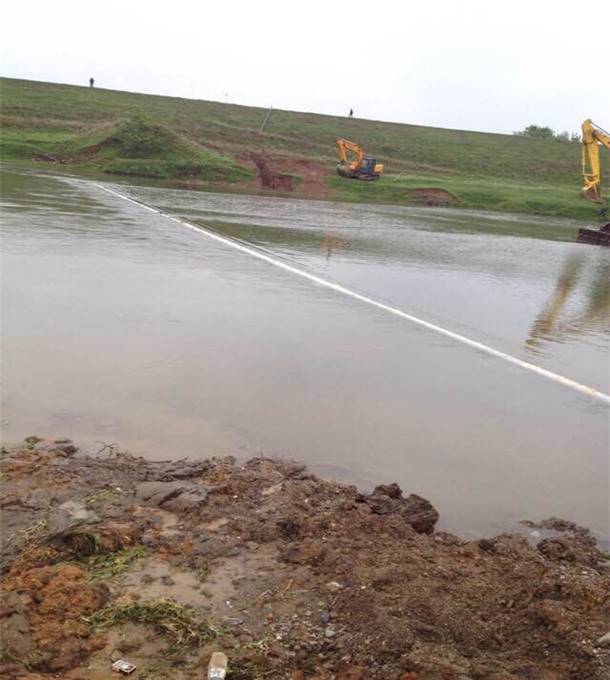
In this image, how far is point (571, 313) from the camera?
12.1 metres

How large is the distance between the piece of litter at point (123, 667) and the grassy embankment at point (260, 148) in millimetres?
36542

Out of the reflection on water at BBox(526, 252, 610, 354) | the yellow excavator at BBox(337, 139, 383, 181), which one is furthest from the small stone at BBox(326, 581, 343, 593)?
the yellow excavator at BBox(337, 139, 383, 181)

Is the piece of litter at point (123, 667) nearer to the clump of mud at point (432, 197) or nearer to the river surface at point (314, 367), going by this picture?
the river surface at point (314, 367)

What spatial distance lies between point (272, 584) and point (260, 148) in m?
51.2

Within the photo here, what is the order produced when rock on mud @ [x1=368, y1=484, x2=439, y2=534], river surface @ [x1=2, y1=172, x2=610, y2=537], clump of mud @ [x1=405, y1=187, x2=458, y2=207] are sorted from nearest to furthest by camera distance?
rock on mud @ [x1=368, y1=484, x2=439, y2=534], river surface @ [x1=2, y1=172, x2=610, y2=537], clump of mud @ [x1=405, y1=187, x2=458, y2=207]

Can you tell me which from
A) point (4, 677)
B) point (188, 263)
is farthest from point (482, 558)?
point (188, 263)

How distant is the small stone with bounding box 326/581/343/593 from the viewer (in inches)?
131

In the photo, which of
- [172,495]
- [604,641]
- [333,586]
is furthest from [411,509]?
[604,641]

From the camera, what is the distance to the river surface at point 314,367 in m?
5.20

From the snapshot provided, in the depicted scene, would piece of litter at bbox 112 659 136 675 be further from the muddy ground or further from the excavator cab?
the excavator cab

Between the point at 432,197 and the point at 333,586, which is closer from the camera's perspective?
the point at 333,586

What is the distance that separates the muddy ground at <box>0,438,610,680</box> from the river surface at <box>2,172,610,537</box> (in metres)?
0.60

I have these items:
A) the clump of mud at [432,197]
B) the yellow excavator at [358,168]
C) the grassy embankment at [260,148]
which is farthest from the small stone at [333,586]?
the yellow excavator at [358,168]

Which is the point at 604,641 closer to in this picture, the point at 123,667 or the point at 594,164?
the point at 123,667
